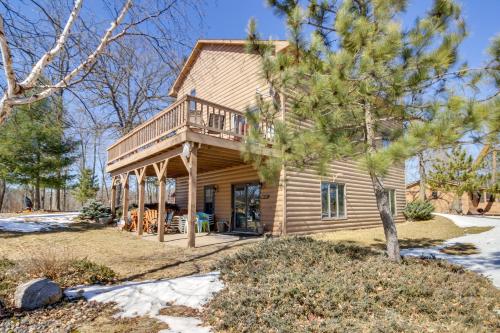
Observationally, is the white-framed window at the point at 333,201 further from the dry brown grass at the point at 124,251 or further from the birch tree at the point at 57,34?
the birch tree at the point at 57,34

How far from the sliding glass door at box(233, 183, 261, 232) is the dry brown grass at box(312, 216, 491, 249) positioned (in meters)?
2.17

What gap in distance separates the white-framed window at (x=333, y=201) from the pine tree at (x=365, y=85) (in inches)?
228

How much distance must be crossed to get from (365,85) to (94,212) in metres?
13.9

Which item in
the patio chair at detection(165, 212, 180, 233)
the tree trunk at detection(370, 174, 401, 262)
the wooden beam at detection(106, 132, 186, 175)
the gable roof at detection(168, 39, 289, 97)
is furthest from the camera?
the patio chair at detection(165, 212, 180, 233)

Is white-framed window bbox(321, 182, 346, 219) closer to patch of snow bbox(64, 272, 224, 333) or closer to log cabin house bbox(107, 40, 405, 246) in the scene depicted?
log cabin house bbox(107, 40, 405, 246)

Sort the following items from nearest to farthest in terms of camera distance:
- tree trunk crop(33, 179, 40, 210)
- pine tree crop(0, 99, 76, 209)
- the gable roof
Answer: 1. the gable roof
2. pine tree crop(0, 99, 76, 209)
3. tree trunk crop(33, 179, 40, 210)

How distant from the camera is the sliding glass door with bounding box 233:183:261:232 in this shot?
1083cm

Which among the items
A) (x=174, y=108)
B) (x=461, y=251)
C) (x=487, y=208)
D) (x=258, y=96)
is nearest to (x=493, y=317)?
(x=258, y=96)

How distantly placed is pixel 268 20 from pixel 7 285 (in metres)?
5.82

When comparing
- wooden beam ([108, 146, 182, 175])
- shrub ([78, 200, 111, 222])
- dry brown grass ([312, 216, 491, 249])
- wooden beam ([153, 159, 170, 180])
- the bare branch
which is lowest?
dry brown grass ([312, 216, 491, 249])

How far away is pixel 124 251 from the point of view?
7418 mm

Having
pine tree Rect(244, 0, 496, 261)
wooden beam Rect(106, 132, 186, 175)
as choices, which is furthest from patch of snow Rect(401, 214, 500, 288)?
wooden beam Rect(106, 132, 186, 175)

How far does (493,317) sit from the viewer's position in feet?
11.4

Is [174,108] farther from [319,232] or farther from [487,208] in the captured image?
[487,208]
